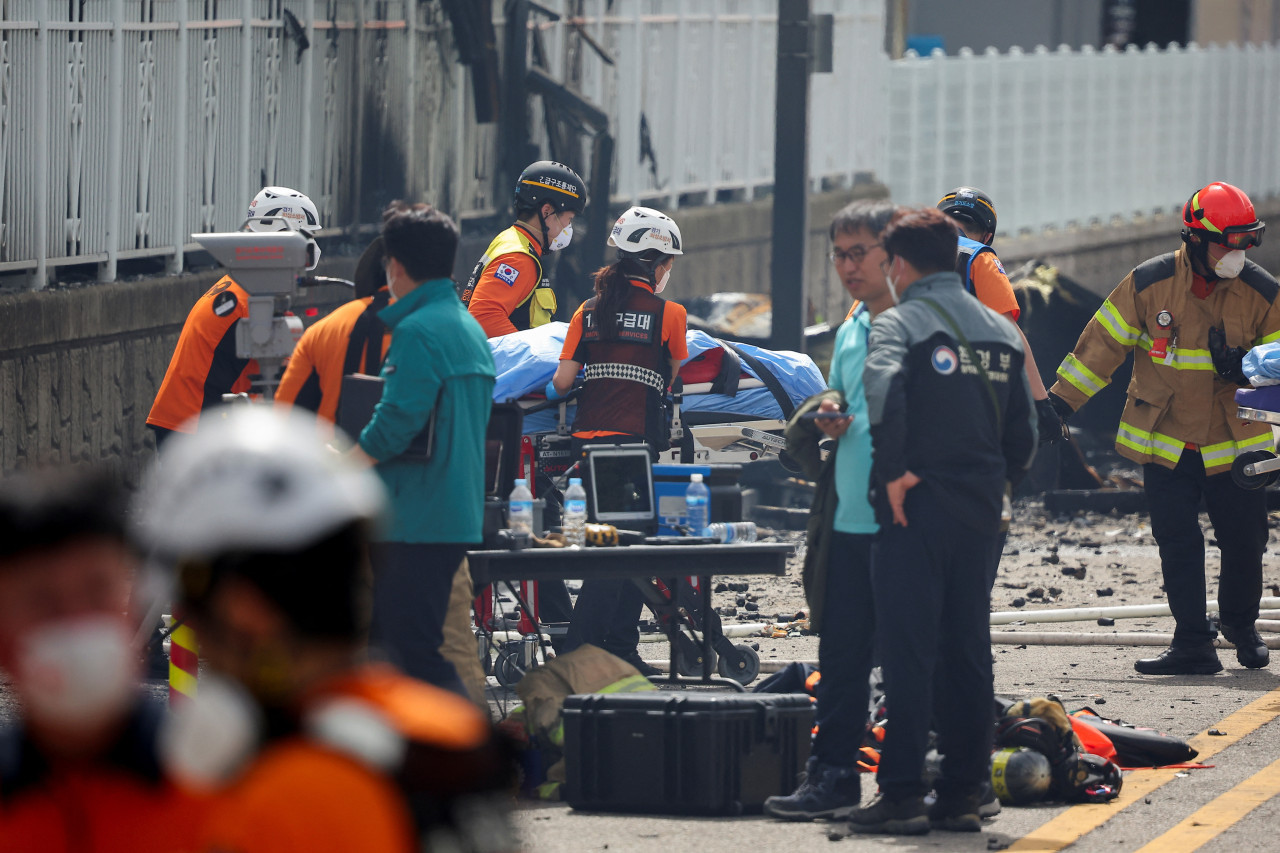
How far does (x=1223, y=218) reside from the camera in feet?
28.7

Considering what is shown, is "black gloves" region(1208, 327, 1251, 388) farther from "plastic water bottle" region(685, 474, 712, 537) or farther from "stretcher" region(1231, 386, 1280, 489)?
"plastic water bottle" region(685, 474, 712, 537)

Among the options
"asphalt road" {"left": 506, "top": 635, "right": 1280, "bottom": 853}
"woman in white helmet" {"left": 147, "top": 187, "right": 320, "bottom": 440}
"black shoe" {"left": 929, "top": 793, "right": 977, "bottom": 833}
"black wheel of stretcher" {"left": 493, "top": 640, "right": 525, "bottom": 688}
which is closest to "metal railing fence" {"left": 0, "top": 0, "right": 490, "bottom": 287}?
"woman in white helmet" {"left": 147, "top": 187, "right": 320, "bottom": 440}

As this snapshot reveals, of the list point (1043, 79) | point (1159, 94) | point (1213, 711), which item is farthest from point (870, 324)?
point (1159, 94)

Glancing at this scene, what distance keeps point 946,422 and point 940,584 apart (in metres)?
0.48

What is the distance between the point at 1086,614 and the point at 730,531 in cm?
315

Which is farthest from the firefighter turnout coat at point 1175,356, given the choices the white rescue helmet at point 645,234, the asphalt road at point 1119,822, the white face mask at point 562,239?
the white face mask at point 562,239

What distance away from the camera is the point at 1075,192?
88.5ft

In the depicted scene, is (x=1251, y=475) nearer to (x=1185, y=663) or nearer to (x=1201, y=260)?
(x=1185, y=663)

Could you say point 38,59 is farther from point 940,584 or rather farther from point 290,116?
point 940,584

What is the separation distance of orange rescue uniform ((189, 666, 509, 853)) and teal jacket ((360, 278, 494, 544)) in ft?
12.9

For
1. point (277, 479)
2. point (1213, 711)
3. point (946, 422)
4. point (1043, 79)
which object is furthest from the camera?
point (1043, 79)

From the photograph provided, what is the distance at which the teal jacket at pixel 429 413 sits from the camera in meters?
6.04

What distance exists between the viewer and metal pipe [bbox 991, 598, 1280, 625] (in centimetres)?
988

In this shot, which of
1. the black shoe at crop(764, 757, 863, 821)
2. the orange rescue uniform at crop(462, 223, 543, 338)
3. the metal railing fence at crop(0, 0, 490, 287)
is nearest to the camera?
the black shoe at crop(764, 757, 863, 821)
